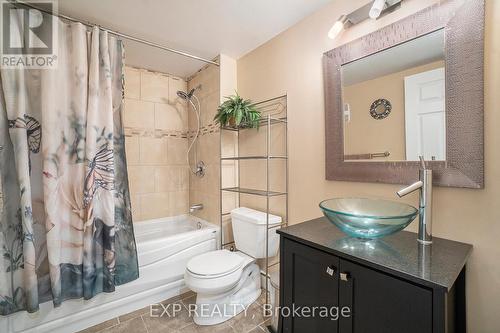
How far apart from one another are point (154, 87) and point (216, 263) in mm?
2087

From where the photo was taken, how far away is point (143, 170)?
8.30 ft

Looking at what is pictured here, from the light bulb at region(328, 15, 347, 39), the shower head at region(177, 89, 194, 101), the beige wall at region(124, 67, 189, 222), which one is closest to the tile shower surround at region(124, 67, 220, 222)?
the beige wall at region(124, 67, 189, 222)

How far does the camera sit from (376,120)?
51.3 inches

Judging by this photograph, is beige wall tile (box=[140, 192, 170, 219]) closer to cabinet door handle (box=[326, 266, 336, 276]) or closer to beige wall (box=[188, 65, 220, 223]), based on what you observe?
beige wall (box=[188, 65, 220, 223])

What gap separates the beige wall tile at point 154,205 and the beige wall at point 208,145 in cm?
37

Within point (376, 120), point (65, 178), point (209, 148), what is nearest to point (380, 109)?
point (376, 120)

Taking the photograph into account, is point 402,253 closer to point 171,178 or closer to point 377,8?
point 377,8

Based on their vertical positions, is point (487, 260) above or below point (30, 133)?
below

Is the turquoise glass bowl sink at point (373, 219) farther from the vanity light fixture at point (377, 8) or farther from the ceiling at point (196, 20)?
the ceiling at point (196, 20)

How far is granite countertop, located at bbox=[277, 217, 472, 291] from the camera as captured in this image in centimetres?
75

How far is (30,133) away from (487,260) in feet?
8.38

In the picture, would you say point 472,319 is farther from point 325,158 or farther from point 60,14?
A: point 60,14

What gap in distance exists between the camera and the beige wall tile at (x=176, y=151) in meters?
2.71

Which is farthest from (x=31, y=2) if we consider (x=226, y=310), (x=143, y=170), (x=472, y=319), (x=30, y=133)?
(x=472, y=319)
